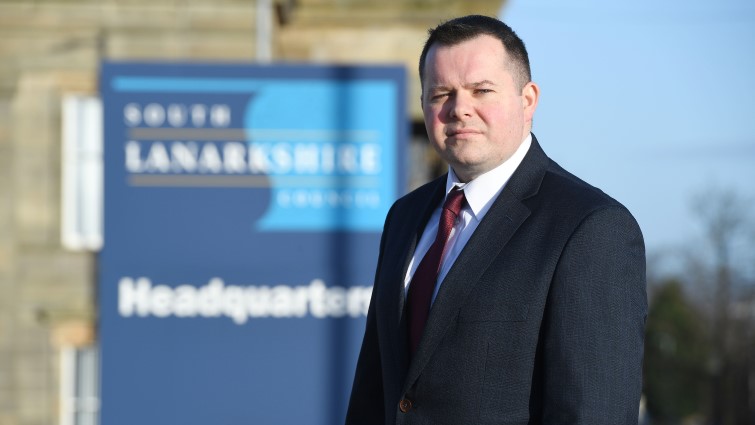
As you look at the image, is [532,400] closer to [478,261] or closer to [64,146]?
[478,261]

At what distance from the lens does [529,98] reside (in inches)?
110

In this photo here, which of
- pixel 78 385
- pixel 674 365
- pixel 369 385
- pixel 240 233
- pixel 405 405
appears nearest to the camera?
pixel 405 405

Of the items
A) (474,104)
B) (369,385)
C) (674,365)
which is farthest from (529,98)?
(674,365)

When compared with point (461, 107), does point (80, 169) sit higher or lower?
higher

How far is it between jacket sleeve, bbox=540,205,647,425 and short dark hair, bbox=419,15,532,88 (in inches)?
15.2

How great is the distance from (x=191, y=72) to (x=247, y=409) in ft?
6.62

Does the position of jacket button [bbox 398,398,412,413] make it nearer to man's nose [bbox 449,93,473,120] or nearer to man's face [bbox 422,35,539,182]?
man's face [bbox 422,35,539,182]

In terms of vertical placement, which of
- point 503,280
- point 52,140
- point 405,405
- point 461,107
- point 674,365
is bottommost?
point 674,365

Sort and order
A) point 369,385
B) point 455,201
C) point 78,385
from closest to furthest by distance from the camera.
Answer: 1. point 455,201
2. point 369,385
3. point 78,385

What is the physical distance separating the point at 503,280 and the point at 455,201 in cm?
29

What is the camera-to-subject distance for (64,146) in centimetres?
1291

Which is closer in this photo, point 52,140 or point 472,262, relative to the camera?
point 472,262

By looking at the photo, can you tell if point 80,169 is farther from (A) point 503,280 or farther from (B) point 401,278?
(A) point 503,280

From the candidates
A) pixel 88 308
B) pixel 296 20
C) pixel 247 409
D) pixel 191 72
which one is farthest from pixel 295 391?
pixel 296 20
